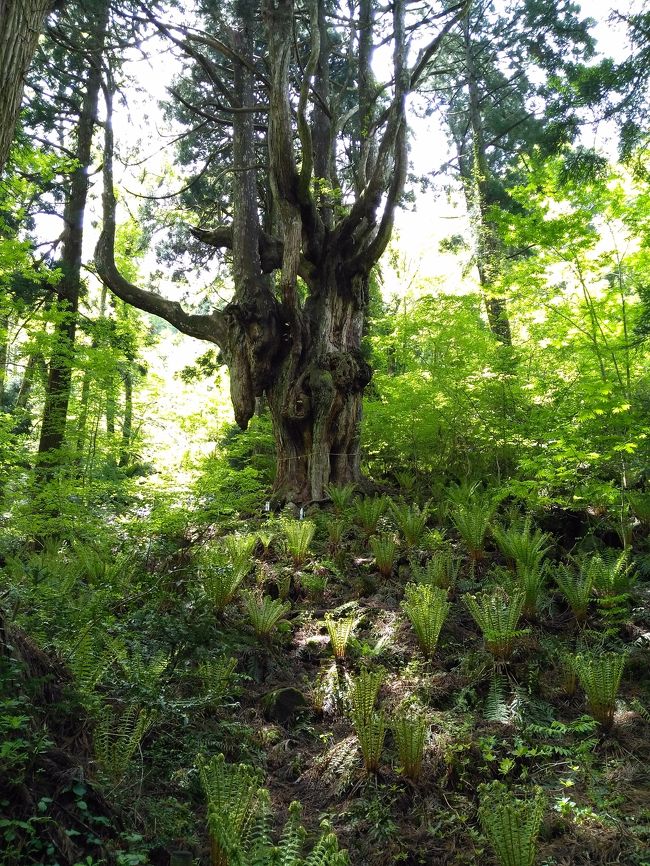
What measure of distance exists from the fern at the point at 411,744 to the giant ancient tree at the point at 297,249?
15.4 feet

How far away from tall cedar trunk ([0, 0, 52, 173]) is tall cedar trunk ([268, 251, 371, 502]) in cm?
493

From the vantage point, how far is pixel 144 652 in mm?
3586

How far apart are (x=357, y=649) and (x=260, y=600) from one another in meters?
0.95

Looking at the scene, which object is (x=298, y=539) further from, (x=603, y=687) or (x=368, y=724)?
(x=603, y=687)

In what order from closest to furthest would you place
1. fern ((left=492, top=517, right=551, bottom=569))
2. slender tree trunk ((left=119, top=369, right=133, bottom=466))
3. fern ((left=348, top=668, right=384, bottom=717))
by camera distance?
1. fern ((left=348, top=668, right=384, bottom=717))
2. fern ((left=492, top=517, right=551, bottom=569))
3. slender tree trunk ((left=119, top=369, right=133, bottom=466))

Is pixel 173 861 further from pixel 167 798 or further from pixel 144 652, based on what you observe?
pixel 144 652

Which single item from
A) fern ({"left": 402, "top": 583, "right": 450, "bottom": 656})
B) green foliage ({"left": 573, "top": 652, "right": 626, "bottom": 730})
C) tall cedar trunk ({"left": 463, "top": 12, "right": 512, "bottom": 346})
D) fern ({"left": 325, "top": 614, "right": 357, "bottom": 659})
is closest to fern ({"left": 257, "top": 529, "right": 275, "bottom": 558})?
fern ({"left": 325, "top": 614, "right": 357, "bottom": 659})

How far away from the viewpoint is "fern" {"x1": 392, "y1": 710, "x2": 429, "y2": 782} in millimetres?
3014

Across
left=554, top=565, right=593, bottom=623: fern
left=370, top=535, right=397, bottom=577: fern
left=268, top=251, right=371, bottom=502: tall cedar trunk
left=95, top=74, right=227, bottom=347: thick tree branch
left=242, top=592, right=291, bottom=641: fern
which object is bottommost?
left=242, top=592, right=291, bottom=641: fern

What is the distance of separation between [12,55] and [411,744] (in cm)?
443

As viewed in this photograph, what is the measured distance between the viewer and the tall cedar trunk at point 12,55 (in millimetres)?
3037

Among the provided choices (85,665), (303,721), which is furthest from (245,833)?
(303,721)

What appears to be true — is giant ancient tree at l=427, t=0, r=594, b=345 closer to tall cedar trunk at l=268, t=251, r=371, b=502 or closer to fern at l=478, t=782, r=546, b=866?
tall cedar trunk at l=268, t=251, r=371, b=502

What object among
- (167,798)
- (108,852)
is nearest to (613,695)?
(167,798)
